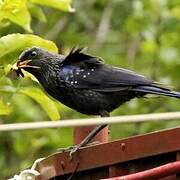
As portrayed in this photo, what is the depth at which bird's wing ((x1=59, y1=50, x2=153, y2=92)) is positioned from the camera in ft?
14.2

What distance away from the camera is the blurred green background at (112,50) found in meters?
7.30

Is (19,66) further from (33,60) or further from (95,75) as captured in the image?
(95,75)

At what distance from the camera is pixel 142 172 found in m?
2.99

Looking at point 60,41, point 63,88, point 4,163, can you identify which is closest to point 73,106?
point 63,88

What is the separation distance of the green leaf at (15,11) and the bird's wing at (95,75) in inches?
11.1

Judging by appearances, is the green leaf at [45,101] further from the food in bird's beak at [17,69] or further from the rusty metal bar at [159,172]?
the rusty metal bar at [159,172]

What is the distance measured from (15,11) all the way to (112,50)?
4.70 meters

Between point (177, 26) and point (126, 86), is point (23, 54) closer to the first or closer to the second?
point (126, 86)

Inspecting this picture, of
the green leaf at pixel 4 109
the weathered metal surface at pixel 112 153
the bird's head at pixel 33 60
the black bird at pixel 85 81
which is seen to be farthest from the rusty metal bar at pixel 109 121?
the black bird at pixel 85 81

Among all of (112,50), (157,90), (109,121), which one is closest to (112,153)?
(109,121)

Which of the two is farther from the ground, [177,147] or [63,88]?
[63,88]

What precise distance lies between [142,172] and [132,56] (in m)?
5.46

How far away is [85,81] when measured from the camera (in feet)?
14.5

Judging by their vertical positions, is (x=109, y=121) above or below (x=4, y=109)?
below
